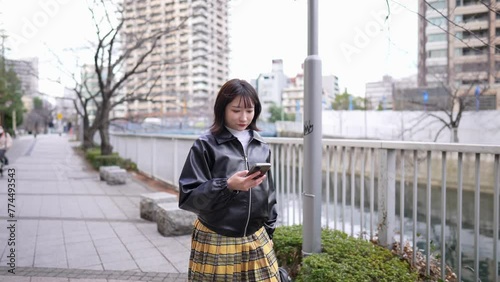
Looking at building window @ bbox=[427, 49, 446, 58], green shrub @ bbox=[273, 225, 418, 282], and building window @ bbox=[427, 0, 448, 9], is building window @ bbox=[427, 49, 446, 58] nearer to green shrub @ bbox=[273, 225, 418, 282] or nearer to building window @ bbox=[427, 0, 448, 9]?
building window @ bbox=[427, 0, 448, 9]

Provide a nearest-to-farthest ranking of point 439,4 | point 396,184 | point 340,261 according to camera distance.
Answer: point 340,261
point 439,4
point 396,184

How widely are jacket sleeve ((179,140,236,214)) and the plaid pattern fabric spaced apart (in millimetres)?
181

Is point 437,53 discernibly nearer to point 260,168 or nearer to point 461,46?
point 461,46

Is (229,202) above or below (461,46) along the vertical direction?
below

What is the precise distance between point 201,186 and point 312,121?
1.43 metres

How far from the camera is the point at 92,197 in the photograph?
332 inches

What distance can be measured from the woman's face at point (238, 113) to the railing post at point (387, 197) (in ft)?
6.92

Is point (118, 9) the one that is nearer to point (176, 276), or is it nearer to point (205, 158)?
point (176, 276)


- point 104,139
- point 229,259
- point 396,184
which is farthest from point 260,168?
point 104,139

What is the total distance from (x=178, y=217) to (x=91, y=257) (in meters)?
1.28

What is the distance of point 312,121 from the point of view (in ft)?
9.44

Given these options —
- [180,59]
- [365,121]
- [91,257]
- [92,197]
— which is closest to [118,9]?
[180,59]

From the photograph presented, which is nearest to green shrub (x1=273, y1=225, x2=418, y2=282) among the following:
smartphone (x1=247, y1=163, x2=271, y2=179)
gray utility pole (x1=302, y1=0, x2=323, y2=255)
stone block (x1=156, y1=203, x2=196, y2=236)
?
gray utility pole (x1=302, y1=0, x2=323, y2=255)

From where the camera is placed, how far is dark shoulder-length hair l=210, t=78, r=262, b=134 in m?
1.83
